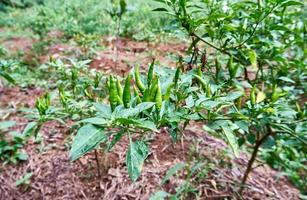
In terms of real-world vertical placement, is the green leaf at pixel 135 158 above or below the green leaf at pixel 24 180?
above

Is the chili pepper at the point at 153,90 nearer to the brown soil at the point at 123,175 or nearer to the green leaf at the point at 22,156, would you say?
the brown soil at the point at 123,175

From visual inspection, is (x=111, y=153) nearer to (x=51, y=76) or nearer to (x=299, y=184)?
(x=299, y=184)

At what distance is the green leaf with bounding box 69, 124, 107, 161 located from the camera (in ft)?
2.39

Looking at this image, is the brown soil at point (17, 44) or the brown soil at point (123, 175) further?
the brown soil at point (17, 44)

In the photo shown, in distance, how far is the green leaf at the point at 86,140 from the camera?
729 millimetres

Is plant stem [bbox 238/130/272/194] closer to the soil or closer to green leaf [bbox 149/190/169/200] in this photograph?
the soil

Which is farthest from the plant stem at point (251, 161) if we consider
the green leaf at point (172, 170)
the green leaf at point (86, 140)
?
the green leaf at point (86, 140)

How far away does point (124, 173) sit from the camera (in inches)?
76.4

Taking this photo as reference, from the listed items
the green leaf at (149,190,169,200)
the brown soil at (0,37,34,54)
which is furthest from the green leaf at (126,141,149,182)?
the brown soil at (0,37,34,54)

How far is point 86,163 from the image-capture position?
203 centimetres

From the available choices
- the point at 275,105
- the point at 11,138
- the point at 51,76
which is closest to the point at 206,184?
the point at 275,105

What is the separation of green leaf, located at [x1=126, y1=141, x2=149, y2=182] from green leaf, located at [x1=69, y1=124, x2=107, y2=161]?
3.2 inches

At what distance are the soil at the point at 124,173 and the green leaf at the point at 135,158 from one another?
94 cm

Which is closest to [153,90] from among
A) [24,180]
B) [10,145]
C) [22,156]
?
[24,180]
